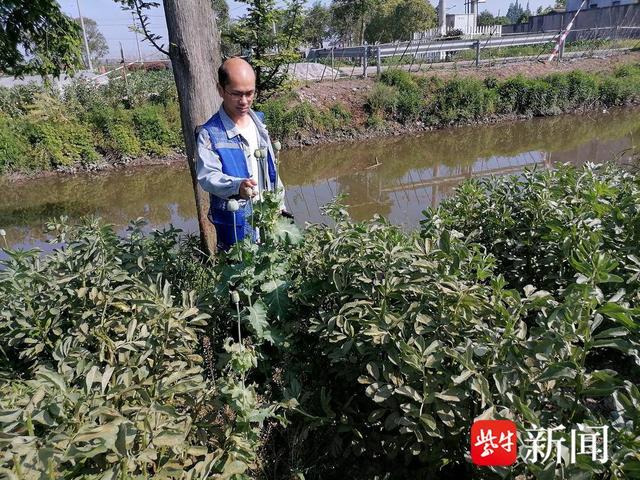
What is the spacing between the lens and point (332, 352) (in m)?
1.95

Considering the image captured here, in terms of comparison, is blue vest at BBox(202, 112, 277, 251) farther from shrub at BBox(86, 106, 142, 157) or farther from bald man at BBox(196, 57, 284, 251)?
shrub at BBox(86, 106, 142, 157)

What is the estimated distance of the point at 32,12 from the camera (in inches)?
196

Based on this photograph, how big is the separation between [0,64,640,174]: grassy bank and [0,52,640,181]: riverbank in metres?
0.02

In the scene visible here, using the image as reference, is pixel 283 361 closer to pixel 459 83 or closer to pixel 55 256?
pixel 55 256

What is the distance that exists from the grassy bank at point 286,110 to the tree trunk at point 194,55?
26.1 feet

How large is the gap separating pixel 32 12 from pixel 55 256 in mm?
3792

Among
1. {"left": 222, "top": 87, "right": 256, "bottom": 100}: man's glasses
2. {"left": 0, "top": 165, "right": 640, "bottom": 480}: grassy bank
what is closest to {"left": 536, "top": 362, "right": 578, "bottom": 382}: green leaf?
{"left": 0, "top": 165, "right": 640, "bottom": 480}: grassy bank

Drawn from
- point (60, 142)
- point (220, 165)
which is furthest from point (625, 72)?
point (220, 165)

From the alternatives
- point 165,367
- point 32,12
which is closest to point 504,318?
point 165,367

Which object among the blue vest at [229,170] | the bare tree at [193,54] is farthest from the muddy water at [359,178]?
the blue vest at [229,170]

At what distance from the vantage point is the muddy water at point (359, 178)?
801 cm

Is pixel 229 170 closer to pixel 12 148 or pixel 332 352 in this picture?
pixel 332 352

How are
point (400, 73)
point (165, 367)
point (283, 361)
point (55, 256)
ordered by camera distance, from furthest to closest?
point (400, 73) → point (55, 256) → point (283, 361) → point (165, 367)

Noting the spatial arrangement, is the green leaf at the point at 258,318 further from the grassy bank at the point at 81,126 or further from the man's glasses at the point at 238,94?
the grassy bank at the point at 81,126
